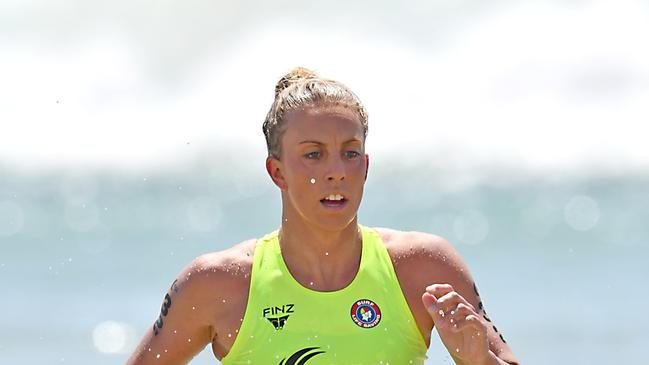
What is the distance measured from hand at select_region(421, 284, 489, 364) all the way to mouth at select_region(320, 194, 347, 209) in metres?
0.56

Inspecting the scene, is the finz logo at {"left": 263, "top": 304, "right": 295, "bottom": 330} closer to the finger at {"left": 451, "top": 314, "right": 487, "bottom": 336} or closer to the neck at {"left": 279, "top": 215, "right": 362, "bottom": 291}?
the neck at {"left": 279, "top": 215, "right": 362, "bottom": 291}

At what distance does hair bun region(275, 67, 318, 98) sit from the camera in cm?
460

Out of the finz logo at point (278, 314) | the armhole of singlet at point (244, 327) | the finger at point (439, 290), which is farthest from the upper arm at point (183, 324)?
the finger at point (439, 290)

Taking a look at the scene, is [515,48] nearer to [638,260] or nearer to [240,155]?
[240,155]

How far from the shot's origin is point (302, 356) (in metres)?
4.27

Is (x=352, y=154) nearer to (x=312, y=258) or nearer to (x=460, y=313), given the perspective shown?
(x=312, y=258)

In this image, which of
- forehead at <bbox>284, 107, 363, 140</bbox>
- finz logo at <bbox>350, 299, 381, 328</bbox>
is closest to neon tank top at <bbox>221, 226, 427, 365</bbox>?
finz logo at <bbox>350, 299, 381, 328</bbox>

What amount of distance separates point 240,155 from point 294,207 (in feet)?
48.0

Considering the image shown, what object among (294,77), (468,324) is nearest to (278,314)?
(468,324)

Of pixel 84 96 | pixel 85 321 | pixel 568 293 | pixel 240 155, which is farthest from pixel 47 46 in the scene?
pixel 568 293

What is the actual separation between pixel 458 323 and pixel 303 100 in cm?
107

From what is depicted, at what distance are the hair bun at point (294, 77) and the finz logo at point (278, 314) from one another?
32.8 inches

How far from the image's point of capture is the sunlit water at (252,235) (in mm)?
10094

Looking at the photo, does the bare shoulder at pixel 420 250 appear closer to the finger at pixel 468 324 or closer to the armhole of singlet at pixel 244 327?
the armhole of singlet at pixel 244 327
